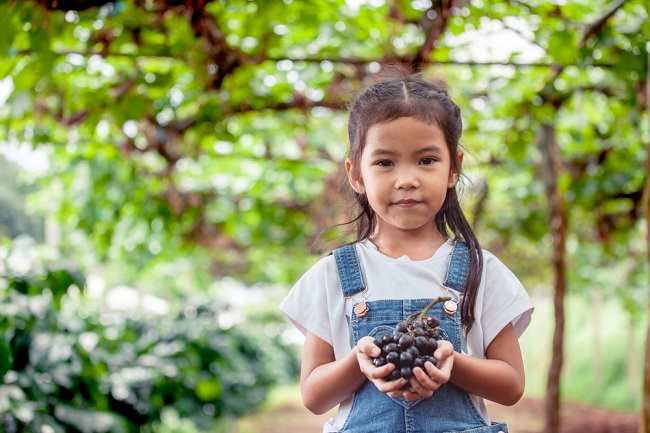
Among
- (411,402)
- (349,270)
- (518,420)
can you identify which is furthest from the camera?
(518,420)

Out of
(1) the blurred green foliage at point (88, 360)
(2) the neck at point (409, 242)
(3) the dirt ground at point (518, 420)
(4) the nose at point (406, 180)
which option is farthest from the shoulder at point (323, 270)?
(3) the dirt ground at point (518, 420)

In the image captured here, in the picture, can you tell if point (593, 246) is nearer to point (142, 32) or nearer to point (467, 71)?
point (467, 71)

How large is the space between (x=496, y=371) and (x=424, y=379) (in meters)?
0.26

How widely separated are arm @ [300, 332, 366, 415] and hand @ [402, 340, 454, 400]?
159mm

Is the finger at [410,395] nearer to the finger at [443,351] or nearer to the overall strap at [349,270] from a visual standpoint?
the finger at [443,351]

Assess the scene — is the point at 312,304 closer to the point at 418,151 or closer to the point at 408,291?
the point at 408,291

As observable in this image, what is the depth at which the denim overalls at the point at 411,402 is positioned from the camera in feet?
5.36

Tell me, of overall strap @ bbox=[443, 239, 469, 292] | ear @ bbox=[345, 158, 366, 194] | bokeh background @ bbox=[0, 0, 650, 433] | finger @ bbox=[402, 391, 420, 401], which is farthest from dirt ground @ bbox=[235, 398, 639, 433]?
finger @ bbox=[402, 391, 420, 401]

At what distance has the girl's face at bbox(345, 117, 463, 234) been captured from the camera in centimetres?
168

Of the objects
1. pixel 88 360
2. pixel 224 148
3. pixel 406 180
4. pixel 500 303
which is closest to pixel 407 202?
pixel 406 180

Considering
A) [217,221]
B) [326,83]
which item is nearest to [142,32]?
[326,83]

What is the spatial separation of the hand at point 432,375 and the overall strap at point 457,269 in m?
0.22

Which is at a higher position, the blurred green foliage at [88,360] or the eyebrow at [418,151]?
the eyebrow at [418,151]

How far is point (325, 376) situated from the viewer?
5.50ft
